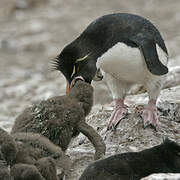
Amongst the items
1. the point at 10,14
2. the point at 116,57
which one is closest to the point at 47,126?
the point at 116,57

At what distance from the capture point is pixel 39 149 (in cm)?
448

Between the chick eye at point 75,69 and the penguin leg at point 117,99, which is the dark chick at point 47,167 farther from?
the chick eye at point 75,69

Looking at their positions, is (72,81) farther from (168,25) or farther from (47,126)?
(168,25)

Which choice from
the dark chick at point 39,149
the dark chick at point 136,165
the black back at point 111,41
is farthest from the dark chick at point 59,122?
the black back at point 111,41

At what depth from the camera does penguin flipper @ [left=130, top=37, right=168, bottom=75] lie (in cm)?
530

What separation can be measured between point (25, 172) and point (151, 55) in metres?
1.85

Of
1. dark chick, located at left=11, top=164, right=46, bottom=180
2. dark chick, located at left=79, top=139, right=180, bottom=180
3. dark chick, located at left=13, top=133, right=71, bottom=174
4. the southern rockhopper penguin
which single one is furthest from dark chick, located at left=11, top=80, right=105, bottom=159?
→ dark chick, located at left=11, top=164, right=46, bottom=180

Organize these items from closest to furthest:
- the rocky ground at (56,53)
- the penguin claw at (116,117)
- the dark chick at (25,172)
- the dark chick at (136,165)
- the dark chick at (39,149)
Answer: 1. the dark chick at (25,172)
2. the dark chick at (136,165)
3. the dark chick at (39,149)
4. the rocky ground at (56,53)
5. the penguin claw at (116,117)

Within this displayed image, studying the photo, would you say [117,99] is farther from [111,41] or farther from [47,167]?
[47,167]

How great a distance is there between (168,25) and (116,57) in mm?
8964

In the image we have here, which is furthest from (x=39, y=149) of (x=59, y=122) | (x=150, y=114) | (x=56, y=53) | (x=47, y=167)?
(x=56, y=53)

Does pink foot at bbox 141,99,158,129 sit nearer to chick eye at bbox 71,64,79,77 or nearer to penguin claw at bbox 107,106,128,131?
penguin claw at bbox 107,106,128,131

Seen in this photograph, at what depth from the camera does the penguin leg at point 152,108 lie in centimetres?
551

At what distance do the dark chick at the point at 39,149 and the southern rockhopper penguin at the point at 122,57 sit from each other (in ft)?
3.71
